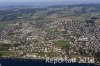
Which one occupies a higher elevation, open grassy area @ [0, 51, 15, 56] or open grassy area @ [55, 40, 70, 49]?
open grassy area @ [0, 51, 15, 56]

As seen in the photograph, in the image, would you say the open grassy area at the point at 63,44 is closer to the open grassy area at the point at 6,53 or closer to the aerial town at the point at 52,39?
the aerial town at the point at 52,39

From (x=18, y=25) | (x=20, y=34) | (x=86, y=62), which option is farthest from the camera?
(x=18, y=25)

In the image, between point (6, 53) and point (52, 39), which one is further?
point (52, 39)

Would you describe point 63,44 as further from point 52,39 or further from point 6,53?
point 6,53

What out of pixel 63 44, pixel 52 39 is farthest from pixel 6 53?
pixel 52 39

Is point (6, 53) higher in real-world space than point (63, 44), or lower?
higher

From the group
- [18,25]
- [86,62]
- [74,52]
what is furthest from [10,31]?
[86,62]

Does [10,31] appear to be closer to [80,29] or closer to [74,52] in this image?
[80,29]

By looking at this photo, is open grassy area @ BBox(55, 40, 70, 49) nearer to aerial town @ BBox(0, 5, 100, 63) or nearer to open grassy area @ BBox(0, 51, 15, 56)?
aerial town @ BBox(0, 5, 100, 63)

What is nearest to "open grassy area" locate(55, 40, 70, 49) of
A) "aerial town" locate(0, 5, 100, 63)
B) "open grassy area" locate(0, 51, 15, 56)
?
"aerial town" locate(0, 5, 100, 63)

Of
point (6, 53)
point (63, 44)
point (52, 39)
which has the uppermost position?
point (6, 53)

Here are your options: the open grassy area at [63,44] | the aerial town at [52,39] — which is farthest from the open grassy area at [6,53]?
the open grassy area at [63,44]
